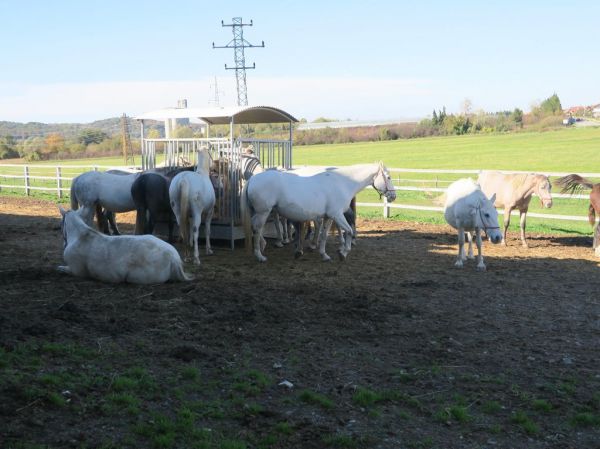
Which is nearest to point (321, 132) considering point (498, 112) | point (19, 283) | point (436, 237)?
point (498, 112)

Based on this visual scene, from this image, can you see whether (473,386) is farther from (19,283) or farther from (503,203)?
(503,203)

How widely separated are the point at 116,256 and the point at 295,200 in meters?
3.51

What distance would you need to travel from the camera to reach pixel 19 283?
25.9 ft

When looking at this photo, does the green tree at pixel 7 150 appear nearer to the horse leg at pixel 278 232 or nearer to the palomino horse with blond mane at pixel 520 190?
the horse leg at pixel 278 232

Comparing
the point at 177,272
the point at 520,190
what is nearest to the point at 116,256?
the point at 177,272

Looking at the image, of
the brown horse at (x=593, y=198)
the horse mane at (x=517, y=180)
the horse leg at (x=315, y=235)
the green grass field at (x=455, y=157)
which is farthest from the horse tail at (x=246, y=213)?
the green grass field at (x=455, y=157)

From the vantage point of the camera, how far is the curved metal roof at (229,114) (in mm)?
12164

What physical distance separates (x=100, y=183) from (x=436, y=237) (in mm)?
7222

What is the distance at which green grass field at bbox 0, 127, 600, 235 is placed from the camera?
27.5m

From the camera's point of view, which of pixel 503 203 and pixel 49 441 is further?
pixel 503 203

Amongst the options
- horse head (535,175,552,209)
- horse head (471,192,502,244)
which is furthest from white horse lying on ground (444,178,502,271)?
horse head (535,175,552,209)

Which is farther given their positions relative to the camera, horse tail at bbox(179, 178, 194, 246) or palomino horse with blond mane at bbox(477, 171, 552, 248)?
palomino horse with blond mane at bbox(477, 171, 552, 248)

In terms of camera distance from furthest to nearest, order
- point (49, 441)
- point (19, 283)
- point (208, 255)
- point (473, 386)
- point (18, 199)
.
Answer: point (18, 199), point (208, 255), point (19, 283), point (473, 386), point (49, 441)

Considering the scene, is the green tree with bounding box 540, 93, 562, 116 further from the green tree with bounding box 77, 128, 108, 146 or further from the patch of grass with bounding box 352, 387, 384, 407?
the patch of grass with bounding box 352, 387, 384, 407
